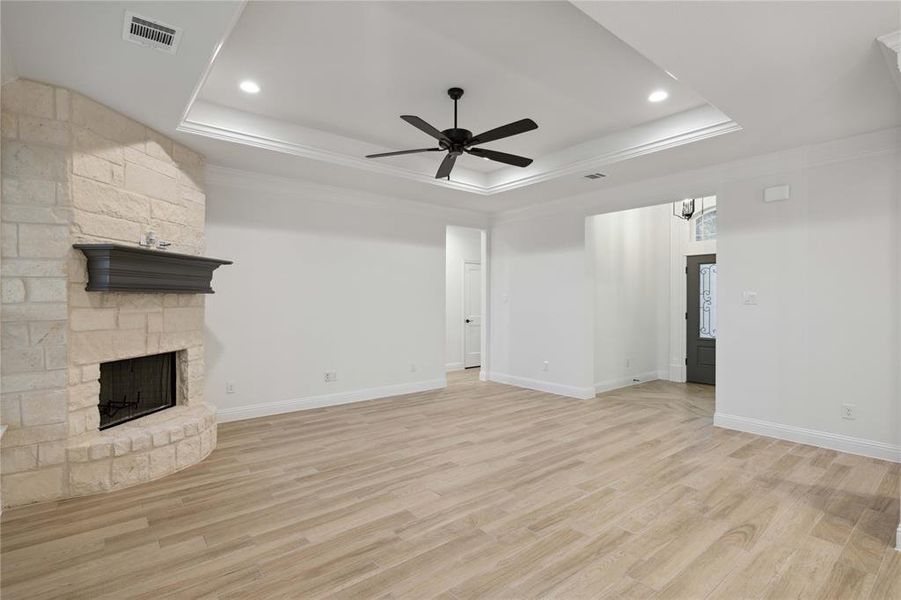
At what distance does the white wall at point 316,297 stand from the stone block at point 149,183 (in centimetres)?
90

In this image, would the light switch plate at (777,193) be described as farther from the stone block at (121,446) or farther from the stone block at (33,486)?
the stone block at (33,486)

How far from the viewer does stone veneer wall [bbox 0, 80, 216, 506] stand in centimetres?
289

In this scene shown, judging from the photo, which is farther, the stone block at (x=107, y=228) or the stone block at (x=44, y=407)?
the stone block at (x=107, y=228)

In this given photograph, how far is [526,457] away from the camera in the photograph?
382cm

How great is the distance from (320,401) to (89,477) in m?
2.62

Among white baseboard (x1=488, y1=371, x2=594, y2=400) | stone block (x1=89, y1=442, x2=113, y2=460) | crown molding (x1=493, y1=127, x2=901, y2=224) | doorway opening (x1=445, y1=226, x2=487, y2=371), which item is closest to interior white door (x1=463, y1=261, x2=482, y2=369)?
doorway opening (x1=445, y1=226, x2=487, y2=371)

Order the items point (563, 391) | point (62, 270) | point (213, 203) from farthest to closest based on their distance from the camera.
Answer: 1. point (563, 391)
2. point (213, 203)
3. point (62, 270)

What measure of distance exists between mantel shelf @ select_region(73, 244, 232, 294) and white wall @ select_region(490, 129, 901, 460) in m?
4.87

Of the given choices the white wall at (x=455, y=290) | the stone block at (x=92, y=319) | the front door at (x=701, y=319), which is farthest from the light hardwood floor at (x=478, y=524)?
the white wall at (x=455, y=290)

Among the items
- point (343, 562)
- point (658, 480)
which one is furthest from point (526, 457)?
point (343, 562)

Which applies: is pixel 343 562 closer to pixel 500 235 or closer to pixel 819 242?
pixel 819 242

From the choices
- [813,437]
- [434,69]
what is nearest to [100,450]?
[434,69]

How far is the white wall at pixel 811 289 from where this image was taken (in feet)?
12.7

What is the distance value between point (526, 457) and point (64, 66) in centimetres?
420
